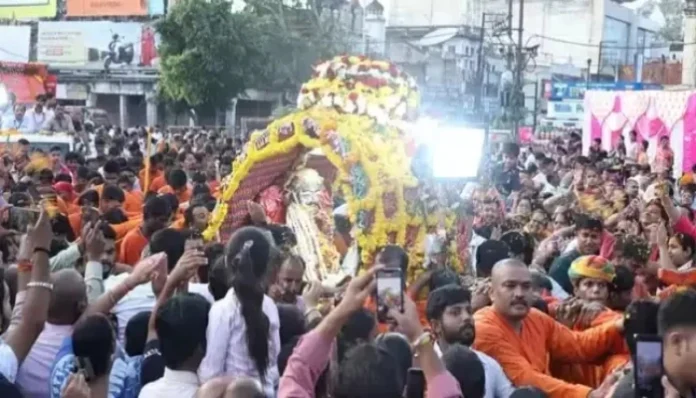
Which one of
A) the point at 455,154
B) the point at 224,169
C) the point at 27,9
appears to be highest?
the point at 27,9

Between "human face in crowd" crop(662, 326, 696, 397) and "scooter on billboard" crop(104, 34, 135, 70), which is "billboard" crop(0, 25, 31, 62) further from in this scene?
"human face in crowd" crop(662, 326, 696, 397)

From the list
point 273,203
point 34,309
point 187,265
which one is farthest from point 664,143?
point 34,309

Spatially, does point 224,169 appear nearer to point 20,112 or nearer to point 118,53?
point 20,112

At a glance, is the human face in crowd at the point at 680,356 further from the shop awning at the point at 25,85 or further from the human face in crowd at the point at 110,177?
the shop awning at the point at 25,85

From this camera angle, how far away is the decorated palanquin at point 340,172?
8930mm

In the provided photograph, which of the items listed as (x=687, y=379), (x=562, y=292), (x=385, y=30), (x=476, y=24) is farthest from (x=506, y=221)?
(x=476, y=24)

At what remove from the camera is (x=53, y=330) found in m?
4.77

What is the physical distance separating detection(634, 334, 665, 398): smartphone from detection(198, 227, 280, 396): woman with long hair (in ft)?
6.28

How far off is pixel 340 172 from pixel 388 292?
19.2ft

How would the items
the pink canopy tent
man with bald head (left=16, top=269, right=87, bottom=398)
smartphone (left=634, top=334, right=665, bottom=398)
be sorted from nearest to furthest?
smartphone (left=634, top=334, right=665, bottom=398)
man with bald head (left=16, top=269, right=87, bottom=398)
the pink canopy tent

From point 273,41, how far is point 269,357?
3024 centimetres

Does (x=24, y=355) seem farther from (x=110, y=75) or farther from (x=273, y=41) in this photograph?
(x=110, y=75)

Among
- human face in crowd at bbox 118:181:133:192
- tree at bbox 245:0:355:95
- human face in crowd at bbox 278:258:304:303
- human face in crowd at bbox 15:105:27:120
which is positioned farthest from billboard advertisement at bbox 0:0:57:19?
human face in crowd at bbox 278:258:304:303

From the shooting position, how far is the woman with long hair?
454cm
